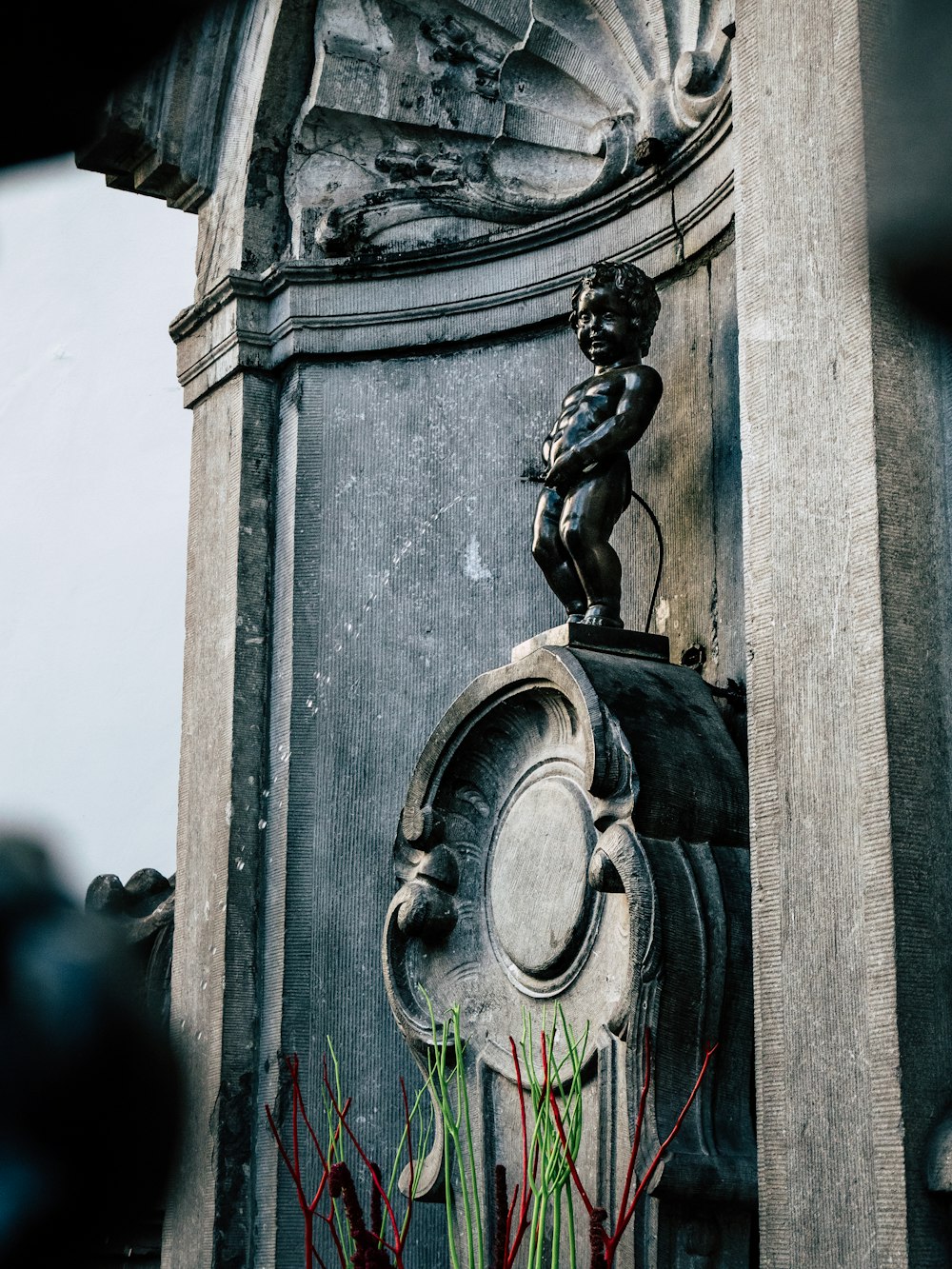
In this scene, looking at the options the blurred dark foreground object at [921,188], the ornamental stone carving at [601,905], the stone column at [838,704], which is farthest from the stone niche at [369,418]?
the blurred dark foreground object at [921,188]

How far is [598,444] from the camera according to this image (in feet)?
12.3

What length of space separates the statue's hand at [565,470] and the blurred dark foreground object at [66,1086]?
3.58 metres

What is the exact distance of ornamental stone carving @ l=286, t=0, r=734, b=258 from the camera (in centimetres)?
473

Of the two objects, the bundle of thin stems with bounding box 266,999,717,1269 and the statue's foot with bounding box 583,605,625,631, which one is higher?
the statue's foot with bounding box 583,605,625,631

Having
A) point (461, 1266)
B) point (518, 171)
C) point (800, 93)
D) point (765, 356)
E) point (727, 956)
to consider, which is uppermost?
point (518, 171)

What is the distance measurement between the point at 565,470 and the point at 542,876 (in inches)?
40.5

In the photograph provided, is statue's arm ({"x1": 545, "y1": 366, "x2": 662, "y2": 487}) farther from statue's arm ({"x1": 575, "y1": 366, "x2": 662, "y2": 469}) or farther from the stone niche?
the stone niche

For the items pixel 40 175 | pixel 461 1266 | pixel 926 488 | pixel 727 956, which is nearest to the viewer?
pixel 40 175

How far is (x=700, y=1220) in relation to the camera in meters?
2.86

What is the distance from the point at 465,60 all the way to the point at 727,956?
315 centimetres

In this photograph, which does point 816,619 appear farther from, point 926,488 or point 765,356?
point 765,356

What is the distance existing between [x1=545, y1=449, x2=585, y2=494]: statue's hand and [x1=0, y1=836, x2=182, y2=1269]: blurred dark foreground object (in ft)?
11.7

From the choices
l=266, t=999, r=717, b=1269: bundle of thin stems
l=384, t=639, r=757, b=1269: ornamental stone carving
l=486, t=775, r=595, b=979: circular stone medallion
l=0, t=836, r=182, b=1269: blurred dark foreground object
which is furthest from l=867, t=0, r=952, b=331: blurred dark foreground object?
l=486, t=775, r=595, b=979: circular stone medallion

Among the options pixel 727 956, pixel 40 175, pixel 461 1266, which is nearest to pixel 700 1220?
pixel 727 956
